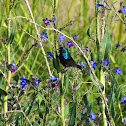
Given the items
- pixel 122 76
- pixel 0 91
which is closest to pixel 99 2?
pixel 0 91

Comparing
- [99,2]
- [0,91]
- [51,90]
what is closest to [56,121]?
[51,90]

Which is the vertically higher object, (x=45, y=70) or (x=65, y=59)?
(x=45, y=70)

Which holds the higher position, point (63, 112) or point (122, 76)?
point (122, 76)

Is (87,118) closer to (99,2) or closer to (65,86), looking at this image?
(65,86)

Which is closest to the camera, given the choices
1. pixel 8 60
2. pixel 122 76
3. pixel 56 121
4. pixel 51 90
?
pixel 51 90

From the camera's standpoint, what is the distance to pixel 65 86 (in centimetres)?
145

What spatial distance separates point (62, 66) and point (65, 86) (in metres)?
0.10

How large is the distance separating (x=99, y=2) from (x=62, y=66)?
39 cm

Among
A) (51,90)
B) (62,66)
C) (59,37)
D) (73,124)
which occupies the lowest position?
(73,124)

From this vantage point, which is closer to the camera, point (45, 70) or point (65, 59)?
point (65, 59)

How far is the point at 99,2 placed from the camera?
1.52m

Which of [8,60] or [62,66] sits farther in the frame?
[8,60]

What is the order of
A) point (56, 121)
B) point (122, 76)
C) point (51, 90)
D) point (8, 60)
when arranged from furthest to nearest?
point (122, 76)
point (8, 60)
point (56, 121)
point (51, 90)

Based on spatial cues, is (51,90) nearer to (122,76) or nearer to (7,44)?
(7,44)
